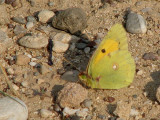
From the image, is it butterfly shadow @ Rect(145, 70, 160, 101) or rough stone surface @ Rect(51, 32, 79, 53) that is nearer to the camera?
butterfly shadow @ Rect(145, 70, 160, 101)

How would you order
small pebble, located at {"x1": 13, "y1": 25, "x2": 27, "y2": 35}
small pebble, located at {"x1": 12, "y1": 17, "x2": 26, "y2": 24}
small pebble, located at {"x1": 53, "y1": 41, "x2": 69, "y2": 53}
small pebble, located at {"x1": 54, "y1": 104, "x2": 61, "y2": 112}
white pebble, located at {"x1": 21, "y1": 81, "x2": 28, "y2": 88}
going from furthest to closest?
1. small pebble, located at {"x1": 12, "y1": 17, "x2": 26, "y2": 24}
2. small pebble, located at {"x1": 13, "y1": 25, "x2": 27, "y2": 35}
3. small pebble, located at {"x1": 53, "y1": 41, "x2": 69, "y2": 53}
4. white pebble, located at {"x1": 21, "y1": 81, "x2": 28, "y2": 88}
5. small pebble, located at {"x1": 54, "y1": 104, "x2": 61, "y2": 112}

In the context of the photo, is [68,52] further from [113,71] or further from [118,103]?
[118,103]

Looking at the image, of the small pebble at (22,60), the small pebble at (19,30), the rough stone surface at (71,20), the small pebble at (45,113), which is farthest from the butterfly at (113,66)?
the small pebble at (19,30)

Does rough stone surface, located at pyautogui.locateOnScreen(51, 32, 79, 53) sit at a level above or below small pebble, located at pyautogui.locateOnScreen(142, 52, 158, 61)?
below

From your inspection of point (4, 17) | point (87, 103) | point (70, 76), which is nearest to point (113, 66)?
point (87, 103)

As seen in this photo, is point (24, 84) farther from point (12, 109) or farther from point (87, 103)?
point (87, 103)

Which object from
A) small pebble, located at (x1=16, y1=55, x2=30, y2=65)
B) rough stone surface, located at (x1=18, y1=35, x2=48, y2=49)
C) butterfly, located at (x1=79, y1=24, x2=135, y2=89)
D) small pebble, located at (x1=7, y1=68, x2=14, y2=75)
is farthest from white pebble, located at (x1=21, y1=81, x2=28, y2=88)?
butterfly, located at (x1=79, y1=24, x2=135, y2=89)

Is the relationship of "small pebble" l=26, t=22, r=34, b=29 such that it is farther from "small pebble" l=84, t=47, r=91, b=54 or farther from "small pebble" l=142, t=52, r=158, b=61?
"small pebble" l=142, t=52, r=158, b=61

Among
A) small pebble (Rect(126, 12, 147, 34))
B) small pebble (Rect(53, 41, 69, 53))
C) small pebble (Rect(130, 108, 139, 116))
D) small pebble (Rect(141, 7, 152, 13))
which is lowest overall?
small pebble (Rect(130, 108, 139, 116))
